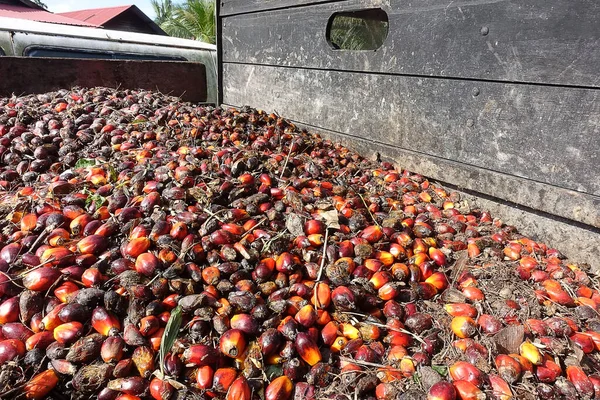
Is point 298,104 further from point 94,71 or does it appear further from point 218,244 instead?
point 218,244

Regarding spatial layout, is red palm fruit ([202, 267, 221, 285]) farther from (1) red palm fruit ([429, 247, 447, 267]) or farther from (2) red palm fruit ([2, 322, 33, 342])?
(1) red palm fruit ([429, 247, 447, 267])

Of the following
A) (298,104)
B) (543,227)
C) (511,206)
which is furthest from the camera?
(298,104)

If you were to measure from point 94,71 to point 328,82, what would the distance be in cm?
258

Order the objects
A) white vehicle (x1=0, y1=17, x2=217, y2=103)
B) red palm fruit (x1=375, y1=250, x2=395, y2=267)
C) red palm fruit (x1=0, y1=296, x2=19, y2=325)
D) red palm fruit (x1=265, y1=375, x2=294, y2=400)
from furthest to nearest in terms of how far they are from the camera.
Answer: white vehicle (x1=0, y1=17, x2=217, y2=103), red palm fruit (x1=375, y1=250, x2=395, y2=267), red palm fruit (x1=0, y1=296, x2=19, y2=325), red palm fruit (x1=265, y1=375, x2=294, y2=400)

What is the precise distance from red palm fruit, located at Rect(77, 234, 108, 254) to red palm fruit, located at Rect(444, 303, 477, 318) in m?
1.54

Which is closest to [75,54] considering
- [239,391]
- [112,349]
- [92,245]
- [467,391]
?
[92,245]

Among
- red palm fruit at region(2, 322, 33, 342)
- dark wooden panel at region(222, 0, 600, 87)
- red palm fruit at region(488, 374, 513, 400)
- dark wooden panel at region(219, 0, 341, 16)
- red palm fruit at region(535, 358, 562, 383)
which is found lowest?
red palm fruit at region(535, 358, 562, 383)

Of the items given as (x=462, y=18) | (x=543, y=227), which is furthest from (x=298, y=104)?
(x=543, y=227)

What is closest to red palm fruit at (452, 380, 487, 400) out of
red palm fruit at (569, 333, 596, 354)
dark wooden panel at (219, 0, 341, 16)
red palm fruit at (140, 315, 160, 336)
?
red palm fruit at (569, 333, 596, 354)

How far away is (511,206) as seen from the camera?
8.19 feet

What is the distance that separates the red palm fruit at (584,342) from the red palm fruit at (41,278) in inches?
82.4

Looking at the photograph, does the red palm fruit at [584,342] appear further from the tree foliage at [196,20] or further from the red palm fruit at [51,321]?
the tree foliage at [196,20]

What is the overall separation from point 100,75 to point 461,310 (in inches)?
169

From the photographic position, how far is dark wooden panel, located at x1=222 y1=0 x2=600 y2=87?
6.68 ft
